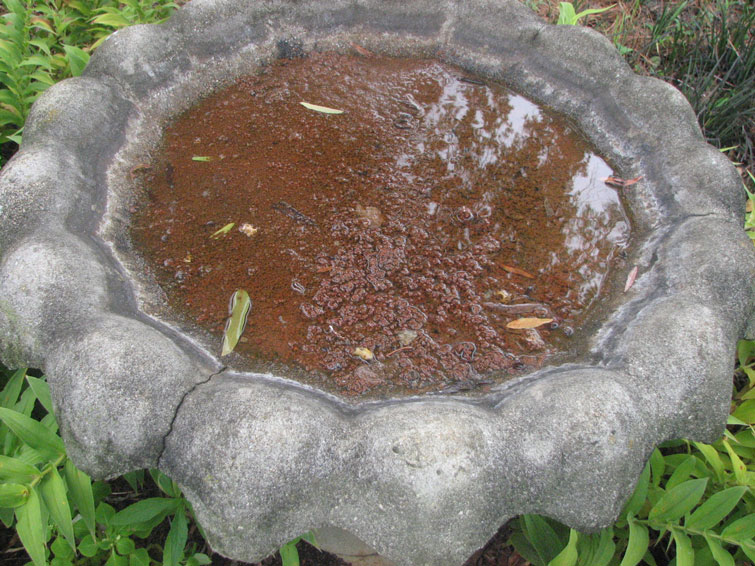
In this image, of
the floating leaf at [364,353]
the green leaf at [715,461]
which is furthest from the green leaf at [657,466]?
the floating leaf at [364,353]

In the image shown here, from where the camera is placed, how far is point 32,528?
1.41 meters

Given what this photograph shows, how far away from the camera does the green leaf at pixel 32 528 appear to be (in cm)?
138

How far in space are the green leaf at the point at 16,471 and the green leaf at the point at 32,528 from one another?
57 mm

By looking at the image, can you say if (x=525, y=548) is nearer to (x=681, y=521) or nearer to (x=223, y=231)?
(x=681, y=521)

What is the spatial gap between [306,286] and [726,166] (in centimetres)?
149

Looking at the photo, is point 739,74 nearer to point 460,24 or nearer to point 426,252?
point 460,24

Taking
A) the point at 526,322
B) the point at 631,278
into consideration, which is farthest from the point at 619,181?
the point at 526,322

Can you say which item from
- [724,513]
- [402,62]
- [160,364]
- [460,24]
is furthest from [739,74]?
[160,364]

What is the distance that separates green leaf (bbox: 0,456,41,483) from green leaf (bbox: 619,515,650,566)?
1661mm

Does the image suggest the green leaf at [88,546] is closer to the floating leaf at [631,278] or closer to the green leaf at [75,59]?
the floating leaf at [631,278]

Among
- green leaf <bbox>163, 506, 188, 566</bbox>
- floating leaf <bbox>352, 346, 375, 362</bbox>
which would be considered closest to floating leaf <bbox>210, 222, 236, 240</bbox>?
floating leaf <bbox>352, 346, 375, 362</bbox>

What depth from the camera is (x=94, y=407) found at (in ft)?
4.09

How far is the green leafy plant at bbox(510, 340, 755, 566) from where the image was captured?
4.93 ft

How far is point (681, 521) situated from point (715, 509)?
293 mm
